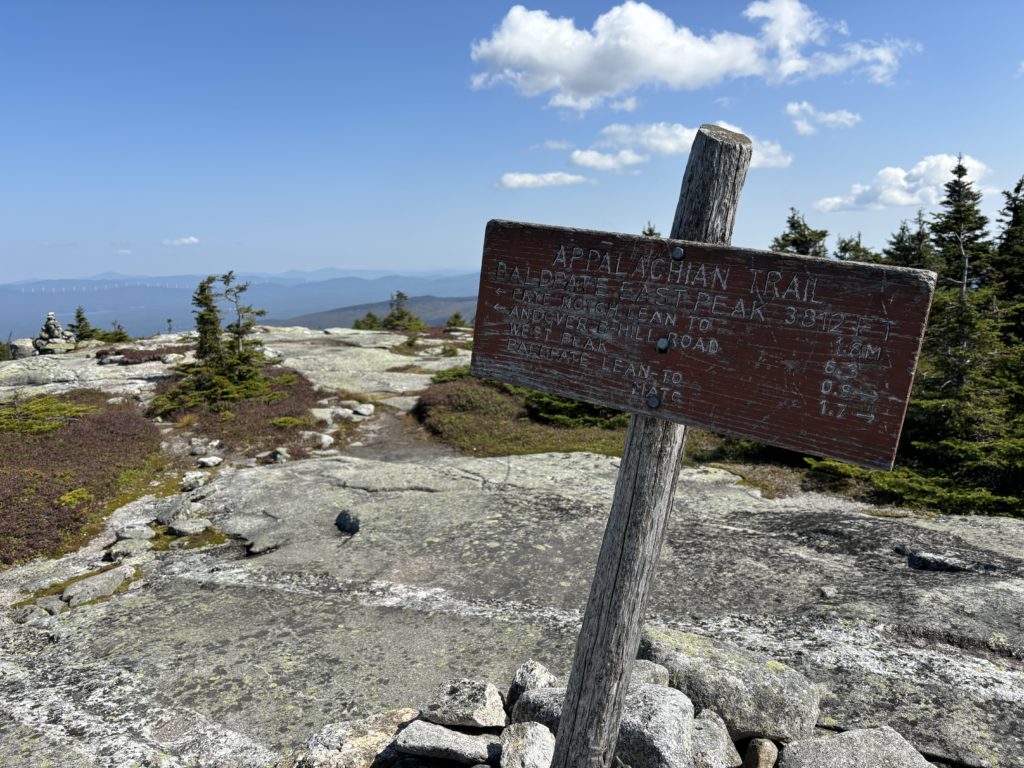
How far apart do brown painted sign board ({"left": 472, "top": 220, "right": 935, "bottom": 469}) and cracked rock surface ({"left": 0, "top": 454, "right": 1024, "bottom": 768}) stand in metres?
3.62

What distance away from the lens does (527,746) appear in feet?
16.8

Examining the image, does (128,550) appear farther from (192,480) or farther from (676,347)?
(676,347)

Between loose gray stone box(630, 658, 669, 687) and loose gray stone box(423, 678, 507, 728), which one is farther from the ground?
loose gray stone box(630, 658, 669, 687)

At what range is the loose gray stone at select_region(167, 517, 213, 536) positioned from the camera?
40.9 feet

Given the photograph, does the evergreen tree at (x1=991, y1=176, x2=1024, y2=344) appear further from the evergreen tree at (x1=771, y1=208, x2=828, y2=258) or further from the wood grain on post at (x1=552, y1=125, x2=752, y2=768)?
the wood grain on post at (x1=552, y1=125, x2=752, y2=768)

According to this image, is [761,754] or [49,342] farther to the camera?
[49,342]

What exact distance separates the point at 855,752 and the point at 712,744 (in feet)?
3.62

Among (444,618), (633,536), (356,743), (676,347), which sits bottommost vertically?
(444,618)

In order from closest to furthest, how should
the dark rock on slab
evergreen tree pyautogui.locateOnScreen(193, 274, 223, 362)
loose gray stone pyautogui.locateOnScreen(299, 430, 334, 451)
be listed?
the dark rock on slab
loose gray stone pyautogui.locateOnScreen(299, 430, 334, 451)
evergreen tree pyautogui.locateOnScreen(193, 274, 223, 362)

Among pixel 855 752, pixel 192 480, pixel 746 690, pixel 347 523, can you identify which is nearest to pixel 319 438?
pixel 192 480

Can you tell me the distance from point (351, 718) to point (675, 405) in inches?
205

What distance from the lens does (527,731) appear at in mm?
5250

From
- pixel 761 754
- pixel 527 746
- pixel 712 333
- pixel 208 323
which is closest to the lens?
pixel 712 333

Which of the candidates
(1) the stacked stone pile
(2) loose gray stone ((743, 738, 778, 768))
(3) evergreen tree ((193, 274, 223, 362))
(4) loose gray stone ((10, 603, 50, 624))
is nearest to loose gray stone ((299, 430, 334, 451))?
(3) evergreen tree ((193, 274, 223, 362))
